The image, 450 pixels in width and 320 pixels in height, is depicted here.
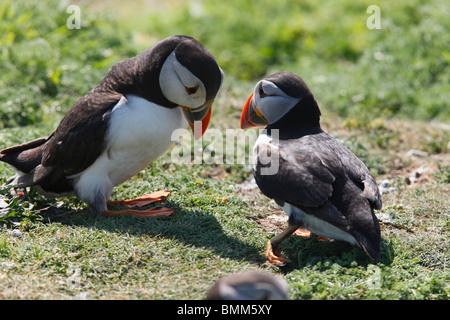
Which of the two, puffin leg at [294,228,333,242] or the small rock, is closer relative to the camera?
puffin leg at [294,228,333,242]

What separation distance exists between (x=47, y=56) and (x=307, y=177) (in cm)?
538

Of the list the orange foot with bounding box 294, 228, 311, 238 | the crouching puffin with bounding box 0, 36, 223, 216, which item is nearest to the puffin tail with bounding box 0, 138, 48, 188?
the crouching puffin with bounding box 0, 36, 223, 216

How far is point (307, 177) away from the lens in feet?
15.7

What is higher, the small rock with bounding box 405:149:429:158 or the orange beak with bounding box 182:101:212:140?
the orange beak with bounding box 182:101:212:140

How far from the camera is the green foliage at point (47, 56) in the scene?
25.9ft

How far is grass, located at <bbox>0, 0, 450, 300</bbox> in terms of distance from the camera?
14.9 feet

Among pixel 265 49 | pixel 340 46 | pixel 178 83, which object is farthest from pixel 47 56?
pixel 340 46

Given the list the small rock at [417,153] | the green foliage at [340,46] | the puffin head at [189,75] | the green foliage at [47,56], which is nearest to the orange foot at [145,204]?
the puffin head at [189,75]

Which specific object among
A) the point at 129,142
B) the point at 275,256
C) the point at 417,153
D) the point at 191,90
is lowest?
the point at 275,256

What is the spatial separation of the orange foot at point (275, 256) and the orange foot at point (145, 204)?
1114 millimetres

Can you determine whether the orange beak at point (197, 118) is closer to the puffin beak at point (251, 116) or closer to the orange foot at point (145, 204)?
the puffin beak at point (251, 116)

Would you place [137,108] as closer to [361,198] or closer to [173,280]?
[173,280]

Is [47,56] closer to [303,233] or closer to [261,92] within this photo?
[261,92]

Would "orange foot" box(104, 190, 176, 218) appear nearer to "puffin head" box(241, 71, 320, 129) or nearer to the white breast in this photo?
the white breast
